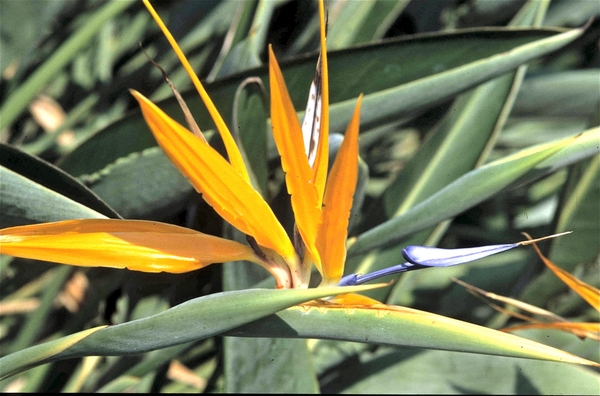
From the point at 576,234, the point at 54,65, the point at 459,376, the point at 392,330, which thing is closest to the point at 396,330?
the point at 392,330

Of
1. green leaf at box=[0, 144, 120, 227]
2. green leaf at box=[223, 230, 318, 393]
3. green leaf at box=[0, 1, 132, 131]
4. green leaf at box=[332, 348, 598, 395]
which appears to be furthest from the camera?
green leaf at box=[0, 1, 132, 131]

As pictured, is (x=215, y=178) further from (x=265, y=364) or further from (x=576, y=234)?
(x=576, y=234)

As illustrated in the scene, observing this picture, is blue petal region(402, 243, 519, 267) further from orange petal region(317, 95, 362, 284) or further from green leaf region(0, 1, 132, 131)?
green leaf region(0, 1, 132, 131)

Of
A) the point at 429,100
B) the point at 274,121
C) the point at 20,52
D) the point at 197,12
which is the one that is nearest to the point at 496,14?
the point at 429,100

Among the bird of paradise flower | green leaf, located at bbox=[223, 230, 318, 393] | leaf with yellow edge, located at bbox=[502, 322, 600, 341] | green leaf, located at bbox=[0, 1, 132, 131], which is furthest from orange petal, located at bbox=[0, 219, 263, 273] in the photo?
Result: green leaf, located at bbox=[0, 1, 132, 131]

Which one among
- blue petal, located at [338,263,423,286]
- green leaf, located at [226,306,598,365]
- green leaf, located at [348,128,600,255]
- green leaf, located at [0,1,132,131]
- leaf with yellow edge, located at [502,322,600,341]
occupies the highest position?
green leaf, located at [0,1,132,131]

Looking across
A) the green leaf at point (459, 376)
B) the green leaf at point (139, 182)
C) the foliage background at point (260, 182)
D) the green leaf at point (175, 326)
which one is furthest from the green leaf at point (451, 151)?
the green leaf at point (175, 326)

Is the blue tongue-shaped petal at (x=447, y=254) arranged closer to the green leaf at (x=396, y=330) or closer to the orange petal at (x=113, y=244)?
the green leaf at (x=396, y=330)
